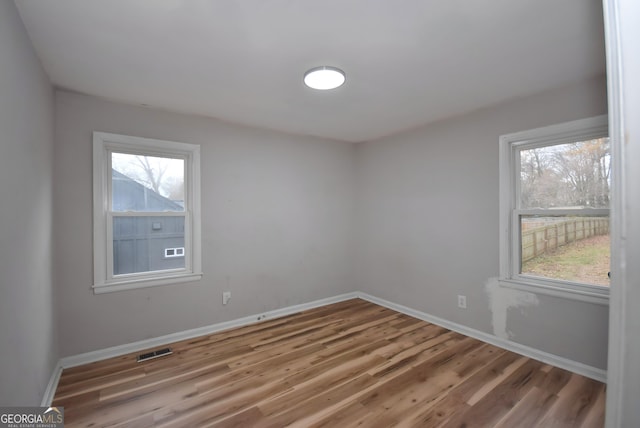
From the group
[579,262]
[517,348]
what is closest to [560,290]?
[579,262]

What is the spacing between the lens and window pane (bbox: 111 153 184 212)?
9.44 ft

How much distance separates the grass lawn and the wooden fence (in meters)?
0.04

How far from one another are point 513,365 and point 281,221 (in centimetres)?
289

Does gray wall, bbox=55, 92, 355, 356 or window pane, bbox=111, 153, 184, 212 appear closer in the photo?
gray wall, bbox=55, 92, 355, 356

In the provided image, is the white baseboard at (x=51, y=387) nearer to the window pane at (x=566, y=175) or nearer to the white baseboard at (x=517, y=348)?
the white baseboard at (x=517, y=348)

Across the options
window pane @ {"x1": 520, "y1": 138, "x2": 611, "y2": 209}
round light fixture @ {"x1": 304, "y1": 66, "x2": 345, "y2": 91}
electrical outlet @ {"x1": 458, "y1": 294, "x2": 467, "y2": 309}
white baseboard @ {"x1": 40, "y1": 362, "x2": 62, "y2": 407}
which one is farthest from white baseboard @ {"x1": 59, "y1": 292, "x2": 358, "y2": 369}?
window pane @ {"x1": 520, "y1": 138, "x2": 611, "y2": 209}

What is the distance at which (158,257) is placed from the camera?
121 inches

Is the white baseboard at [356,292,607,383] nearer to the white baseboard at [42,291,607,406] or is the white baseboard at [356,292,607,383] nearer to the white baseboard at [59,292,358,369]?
the white baseboard at [42,291,607,406]

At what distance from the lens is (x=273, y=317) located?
3.74m

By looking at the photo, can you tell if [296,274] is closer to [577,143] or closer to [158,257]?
[158,257]

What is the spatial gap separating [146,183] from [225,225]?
3.04 ft

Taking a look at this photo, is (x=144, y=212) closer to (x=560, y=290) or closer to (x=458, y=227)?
(x=458, y=227)

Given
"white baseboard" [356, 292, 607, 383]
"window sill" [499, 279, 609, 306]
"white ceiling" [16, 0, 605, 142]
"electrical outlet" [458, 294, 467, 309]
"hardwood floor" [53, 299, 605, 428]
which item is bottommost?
"hardwood floor" [53, 299, 605, 428]

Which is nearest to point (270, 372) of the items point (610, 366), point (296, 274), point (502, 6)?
point (296, 274)
